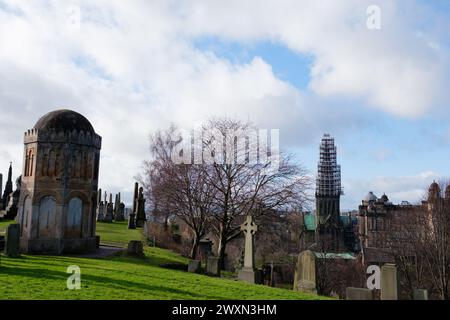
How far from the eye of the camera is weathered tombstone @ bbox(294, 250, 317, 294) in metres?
16.7

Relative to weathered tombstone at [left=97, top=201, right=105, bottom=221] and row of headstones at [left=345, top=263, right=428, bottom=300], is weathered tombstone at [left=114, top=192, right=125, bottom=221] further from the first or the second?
row of headstones at [left=345, top=263, right=428, bottom=300]

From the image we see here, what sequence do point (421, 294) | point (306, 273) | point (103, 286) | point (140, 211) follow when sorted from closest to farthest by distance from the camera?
point (103, 286) → point (421, 294) → point (306, 273) → point (140, 211)

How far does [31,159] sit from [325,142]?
94433 mm

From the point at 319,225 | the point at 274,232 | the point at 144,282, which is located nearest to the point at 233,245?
the point at 274,232

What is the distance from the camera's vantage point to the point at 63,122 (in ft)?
71.6

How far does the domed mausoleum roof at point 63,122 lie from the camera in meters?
21.6

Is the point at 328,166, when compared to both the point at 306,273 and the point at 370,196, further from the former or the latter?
the point at 306,273

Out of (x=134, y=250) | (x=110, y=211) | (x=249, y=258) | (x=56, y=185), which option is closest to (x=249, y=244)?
(x=249, y=258)

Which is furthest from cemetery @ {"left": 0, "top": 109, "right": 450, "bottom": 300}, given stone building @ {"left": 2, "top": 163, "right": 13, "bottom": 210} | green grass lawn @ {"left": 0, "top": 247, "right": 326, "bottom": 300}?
stone building @ {"left": 2, "top": 163, "right": 13, "bottom": 210}

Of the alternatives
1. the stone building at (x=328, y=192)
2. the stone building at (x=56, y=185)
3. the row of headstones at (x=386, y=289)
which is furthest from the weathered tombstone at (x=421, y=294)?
the stone building at (x=328, y=192)

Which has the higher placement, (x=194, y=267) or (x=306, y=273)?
(x=306, y=273)

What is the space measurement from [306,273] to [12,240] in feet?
41.8

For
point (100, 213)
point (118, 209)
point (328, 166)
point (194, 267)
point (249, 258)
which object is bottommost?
point (194, 267)
